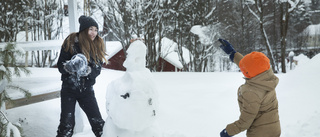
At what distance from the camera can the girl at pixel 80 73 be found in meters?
2.44

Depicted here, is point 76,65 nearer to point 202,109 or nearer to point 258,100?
point 258,100

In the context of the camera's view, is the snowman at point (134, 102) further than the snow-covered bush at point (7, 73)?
Yes

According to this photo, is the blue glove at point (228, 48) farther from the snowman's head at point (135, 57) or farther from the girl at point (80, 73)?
the girl at point (80, 73)

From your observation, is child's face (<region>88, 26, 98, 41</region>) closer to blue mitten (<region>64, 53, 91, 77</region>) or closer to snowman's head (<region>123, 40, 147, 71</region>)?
blue mitten (<region>64, 53, 91, 77</region>)

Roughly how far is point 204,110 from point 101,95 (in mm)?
2283

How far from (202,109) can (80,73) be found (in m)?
2.61

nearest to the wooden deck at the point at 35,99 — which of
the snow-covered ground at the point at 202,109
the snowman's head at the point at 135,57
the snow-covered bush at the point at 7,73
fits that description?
the snow-covered ground at the point at 202,109

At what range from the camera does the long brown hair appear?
2.46 metres

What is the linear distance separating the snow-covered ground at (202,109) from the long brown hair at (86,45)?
100 cm

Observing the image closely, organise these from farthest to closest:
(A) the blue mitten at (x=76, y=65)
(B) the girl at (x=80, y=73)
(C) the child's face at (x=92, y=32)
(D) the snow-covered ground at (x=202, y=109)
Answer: (D) the snow-covered ground at (x=202, y=109) → (C) the child's face at (x=92, y=32) → (B) the girl at (x=80, y=73) → (A) the blue mitten at (x=76, y=65)

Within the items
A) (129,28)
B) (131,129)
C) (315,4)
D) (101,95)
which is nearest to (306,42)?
(315,4)

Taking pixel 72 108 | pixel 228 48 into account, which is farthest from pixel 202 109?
pixel 72 108

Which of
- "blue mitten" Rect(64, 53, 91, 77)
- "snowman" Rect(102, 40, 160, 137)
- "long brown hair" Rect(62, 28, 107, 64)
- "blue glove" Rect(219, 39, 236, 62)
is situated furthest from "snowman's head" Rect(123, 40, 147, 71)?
"blue glove" Rect(219, 39, 236, 62)

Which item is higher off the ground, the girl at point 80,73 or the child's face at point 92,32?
the child's face at point 92,32
